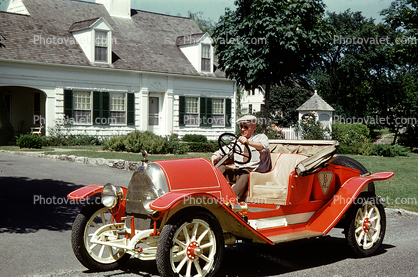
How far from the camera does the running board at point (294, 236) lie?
216 inches

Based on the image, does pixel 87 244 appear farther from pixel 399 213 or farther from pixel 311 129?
pixel 311 129

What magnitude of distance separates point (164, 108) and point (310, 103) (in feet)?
29.0

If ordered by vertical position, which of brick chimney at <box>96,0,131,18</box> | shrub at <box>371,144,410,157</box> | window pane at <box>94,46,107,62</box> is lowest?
→ shrub at <box>371,144,410,157</box>

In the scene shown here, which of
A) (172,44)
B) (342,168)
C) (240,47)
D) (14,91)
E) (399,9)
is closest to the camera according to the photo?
(342,168)

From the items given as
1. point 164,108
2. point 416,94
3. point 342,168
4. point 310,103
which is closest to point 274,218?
point 342,168

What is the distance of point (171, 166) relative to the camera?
5188mm

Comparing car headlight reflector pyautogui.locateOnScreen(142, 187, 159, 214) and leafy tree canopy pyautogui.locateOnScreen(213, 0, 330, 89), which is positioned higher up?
leafy tree canopy pyautogui.locateOnScreen(213, 0, 330, 89)

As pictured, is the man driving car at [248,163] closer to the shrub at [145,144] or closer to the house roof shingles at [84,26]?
the shrub at [145,144]

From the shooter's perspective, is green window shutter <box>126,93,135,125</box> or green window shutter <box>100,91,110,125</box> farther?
green window shutter <box>126,93,135,125</box>

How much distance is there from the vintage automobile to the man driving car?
12cm

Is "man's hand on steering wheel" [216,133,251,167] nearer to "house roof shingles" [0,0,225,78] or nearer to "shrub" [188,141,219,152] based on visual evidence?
"shrub" [188,141,219,152]

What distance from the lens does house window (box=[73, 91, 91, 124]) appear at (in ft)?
78.9

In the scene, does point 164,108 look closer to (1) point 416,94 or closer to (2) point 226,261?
(1) point 416,94

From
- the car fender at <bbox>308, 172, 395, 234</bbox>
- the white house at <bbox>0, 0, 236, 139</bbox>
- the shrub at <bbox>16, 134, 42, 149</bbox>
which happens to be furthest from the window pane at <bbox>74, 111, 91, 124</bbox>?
the car fender at <bbox>308, 172, 395, 234</bbox>
